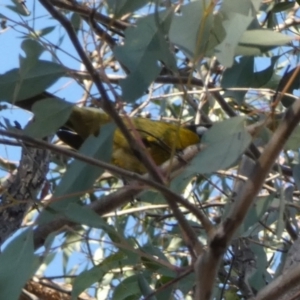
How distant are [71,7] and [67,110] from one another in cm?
56

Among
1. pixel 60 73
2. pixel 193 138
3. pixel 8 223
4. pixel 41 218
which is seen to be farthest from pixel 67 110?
pixel 193 138

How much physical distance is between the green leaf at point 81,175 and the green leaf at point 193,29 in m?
0.19

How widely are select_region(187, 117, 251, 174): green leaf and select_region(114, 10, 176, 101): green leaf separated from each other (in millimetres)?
120

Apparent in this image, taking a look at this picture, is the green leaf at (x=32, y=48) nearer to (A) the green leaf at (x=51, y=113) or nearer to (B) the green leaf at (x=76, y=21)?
(A) the green leaf at (x=51, y=113)

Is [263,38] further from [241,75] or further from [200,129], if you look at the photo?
[200,129]

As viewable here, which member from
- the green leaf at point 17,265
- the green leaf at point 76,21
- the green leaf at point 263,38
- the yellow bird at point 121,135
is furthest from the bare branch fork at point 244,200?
the yellow bird at point 121,135

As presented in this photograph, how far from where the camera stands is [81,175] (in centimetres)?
102

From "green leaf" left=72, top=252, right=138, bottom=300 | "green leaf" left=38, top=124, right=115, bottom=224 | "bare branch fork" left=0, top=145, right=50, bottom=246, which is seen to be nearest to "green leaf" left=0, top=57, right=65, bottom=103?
"green leaf" left=38, top=124, right=115, bottom=224

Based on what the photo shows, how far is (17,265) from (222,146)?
342mm

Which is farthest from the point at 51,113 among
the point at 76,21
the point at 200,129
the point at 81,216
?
the point at 200,129

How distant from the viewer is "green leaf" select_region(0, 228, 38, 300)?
955 millimetres

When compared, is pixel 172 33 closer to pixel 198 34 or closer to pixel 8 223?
pixel 198 34

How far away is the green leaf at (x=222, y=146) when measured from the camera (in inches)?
34.2

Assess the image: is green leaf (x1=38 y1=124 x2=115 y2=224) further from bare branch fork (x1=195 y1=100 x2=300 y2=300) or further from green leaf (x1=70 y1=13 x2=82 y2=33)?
green leaf (x1=70 y1=13 x2=82 y2=33)
